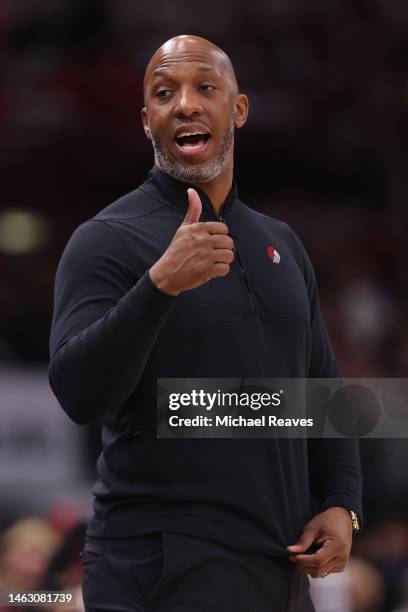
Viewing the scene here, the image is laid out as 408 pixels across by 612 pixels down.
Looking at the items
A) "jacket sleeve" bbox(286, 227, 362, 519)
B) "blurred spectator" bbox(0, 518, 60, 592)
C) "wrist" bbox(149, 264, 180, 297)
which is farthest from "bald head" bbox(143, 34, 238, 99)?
"blurred spectator" bbox(0, 518, 60, 592)

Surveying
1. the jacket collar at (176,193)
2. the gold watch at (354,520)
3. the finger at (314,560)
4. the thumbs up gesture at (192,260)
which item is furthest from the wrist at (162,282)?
the gold watch at (354,520)

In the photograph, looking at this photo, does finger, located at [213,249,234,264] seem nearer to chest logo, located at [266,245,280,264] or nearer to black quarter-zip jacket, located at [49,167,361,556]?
black quarter-zip jacket, located at [49,167,361,556]

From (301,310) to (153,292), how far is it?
0.46 m

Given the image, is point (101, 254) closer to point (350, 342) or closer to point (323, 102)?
point (350, 342)

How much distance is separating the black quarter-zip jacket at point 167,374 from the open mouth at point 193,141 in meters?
0.13

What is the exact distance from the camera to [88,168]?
400 inches

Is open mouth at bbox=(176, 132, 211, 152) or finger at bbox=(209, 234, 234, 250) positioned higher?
open mouth at bbox=(176, 132, 211, 152)

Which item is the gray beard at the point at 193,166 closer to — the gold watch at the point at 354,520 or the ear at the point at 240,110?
the ear at the point at 240,110

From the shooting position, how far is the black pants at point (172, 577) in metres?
2.04

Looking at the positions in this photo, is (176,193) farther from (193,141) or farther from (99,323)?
(99,323)

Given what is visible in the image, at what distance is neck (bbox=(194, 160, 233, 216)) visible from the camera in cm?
230

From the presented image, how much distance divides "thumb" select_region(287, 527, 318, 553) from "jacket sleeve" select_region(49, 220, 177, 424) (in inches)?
17.3


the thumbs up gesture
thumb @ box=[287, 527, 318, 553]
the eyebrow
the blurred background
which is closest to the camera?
the thumbs up gesture

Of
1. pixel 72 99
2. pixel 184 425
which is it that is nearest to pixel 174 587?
pixel 184 425
